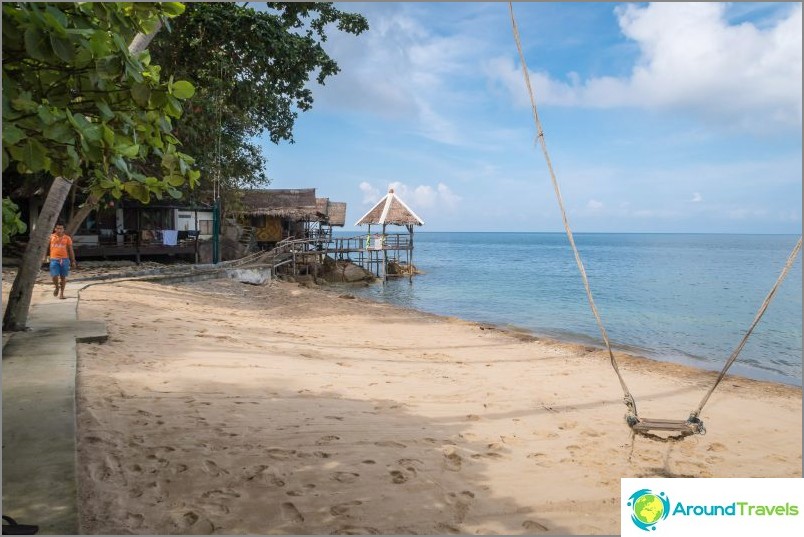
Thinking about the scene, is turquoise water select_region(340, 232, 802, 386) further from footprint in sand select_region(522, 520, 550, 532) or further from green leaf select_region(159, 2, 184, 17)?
green leaf select_region(159, 2, 184, 17)

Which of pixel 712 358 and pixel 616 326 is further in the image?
pixel 616 326

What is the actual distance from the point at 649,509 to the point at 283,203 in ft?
88.5

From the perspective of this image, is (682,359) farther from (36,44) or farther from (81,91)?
(36,44)

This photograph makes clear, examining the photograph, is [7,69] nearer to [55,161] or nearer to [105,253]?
[55,161]

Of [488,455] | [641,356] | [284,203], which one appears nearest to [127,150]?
[488,455]

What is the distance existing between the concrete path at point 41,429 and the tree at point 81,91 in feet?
4.38

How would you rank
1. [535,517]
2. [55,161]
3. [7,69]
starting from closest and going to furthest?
1. [7,69]
2. [55,161]
3. [535,517]

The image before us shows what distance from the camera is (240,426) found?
3857 mm

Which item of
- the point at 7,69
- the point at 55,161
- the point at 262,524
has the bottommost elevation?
the point at 262,524

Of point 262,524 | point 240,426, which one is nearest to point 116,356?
point 240,426

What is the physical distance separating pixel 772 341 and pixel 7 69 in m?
15.2

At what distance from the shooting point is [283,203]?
28.0m

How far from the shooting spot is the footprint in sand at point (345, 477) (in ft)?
10.3

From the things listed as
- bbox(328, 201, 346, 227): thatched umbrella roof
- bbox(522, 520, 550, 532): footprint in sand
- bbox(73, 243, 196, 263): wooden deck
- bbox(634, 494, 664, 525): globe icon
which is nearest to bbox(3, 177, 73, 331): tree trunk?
bbox(522, 520, 550, 532): footprint in sand
